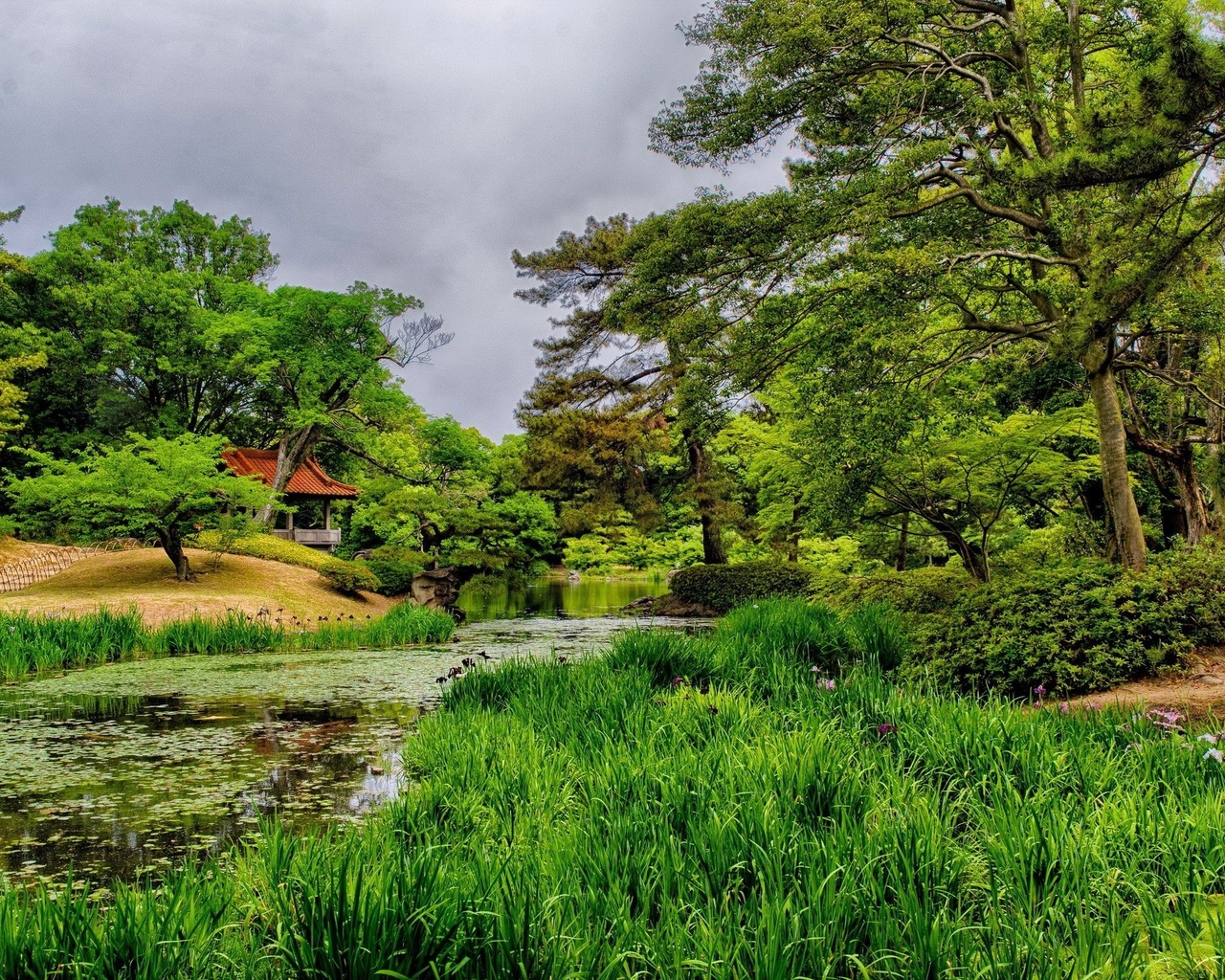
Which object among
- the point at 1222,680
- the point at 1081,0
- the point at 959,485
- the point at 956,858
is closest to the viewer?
the point at 956,858

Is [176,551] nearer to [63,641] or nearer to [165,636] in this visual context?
[165,636]

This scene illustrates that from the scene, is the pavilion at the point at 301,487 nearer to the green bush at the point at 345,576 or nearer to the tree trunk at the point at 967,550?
the green bush at the point at 345,576

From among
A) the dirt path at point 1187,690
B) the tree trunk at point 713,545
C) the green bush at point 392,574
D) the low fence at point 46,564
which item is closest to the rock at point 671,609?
the tree trunk at point 713,545

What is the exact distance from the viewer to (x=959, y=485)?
8.83m

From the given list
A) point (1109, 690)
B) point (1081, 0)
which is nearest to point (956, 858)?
point (1109, 690)

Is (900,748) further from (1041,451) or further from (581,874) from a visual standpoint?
(1041,451)

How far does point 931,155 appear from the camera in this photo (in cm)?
650

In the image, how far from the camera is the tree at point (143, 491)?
526 inches

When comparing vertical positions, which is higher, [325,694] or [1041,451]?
[1041,451]

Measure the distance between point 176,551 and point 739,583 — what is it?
453 inches

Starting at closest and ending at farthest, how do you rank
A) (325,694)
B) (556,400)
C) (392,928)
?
1. (392,928)
2. (325,694)
3. (556,400)

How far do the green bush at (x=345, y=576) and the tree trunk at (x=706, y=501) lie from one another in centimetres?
790

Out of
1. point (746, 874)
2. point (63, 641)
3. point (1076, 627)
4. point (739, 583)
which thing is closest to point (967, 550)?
point (1076, 627)

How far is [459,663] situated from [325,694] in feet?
7.07
